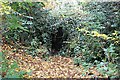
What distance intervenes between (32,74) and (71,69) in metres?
0.30

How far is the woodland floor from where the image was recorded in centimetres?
181

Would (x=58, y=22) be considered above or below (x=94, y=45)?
above

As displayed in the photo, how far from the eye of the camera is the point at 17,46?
185cm

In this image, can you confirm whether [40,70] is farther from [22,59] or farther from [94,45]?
[94,45]

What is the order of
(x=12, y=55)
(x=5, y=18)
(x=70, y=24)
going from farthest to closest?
(x=70, y=24) → (x=12, y=55) → (x=5, y=18)

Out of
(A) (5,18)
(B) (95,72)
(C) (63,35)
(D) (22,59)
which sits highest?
(A) (5,18)

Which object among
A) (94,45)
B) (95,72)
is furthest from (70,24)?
(95,72)

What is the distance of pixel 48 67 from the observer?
1.83m

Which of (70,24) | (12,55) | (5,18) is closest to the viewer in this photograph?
(5,18)

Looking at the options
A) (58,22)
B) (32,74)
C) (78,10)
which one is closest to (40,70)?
(32,74)

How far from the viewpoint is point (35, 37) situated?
73.1 inches

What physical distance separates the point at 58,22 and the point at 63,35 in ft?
0.36

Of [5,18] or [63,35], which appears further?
[63,35]

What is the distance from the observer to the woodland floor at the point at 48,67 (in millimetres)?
1810
